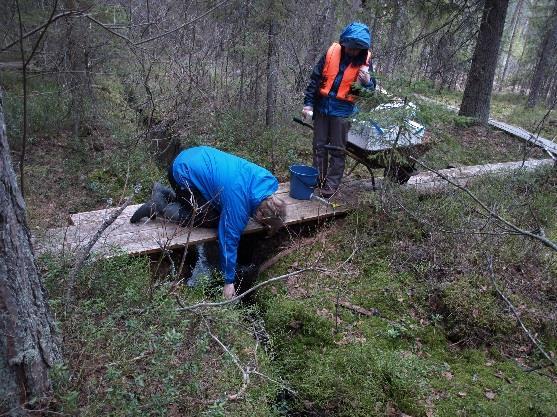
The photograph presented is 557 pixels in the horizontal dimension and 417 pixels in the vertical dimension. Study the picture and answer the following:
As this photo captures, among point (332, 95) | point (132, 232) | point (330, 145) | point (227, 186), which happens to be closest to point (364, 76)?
point (332, 95)

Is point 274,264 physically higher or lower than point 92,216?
lower

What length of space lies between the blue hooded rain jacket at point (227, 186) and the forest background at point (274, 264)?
Result: 527mm

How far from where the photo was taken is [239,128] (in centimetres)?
852

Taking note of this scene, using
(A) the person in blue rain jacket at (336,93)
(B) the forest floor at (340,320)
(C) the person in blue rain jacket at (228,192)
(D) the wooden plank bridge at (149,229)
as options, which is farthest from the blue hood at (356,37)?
(D) the wooden plank bridge at (149,229)

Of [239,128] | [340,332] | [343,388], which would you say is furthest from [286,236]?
[239,128]

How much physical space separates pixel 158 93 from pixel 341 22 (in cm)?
519

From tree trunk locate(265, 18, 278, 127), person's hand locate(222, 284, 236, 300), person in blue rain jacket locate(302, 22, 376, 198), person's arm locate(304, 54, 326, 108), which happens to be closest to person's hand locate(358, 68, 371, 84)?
person in blue rain jacket locate(302, 22, 376, 198)

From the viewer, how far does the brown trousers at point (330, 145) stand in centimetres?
579

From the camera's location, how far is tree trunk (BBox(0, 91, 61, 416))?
6.72ft

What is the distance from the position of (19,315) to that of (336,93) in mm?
4376

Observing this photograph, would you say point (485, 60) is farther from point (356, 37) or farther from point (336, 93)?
point (356, 37)

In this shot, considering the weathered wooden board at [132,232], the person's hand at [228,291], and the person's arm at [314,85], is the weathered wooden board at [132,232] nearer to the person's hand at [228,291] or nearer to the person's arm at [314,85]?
the person's hand at [228,291]

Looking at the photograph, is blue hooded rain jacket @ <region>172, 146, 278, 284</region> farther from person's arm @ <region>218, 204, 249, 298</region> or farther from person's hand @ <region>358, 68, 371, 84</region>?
person's hand @ <region>358, 68, 371, 84</region>

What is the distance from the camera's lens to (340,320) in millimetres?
4488
